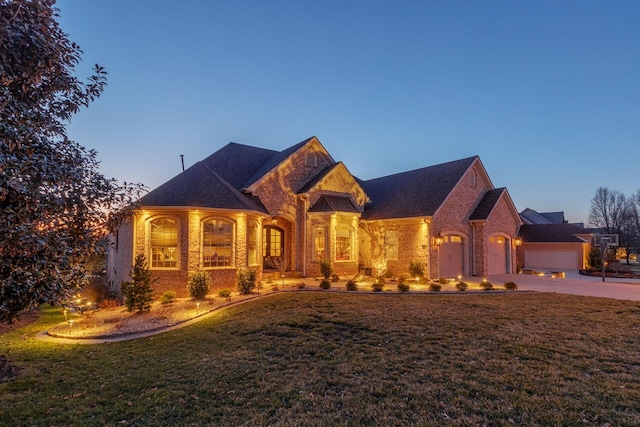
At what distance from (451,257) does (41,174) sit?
19454 millimetres

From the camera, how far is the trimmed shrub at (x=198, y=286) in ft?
41.1

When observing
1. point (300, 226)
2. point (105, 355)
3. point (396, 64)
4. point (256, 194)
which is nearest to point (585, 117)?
point (396, 64)

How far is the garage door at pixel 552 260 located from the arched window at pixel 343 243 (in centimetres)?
1966

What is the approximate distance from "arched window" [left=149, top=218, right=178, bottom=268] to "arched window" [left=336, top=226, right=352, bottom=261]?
8951mm

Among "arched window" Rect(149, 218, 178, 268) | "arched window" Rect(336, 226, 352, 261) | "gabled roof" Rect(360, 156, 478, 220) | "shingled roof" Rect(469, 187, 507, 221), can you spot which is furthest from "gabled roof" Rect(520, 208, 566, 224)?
"arched window" Rect(149, 218, 178, 268)

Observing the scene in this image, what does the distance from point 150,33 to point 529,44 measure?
18.8m

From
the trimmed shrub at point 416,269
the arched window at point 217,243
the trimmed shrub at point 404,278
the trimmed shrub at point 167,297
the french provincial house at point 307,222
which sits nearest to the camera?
the trimmed shrub at point 167,297

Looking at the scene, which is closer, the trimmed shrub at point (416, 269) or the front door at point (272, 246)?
the trimmed shrub at point (416, 269)

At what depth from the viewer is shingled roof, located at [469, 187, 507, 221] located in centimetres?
1952

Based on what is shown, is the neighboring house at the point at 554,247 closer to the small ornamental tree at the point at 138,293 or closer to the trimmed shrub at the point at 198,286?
the trimmed shrub at the point at 198,286

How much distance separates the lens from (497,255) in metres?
21.0

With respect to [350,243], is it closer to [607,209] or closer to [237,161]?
[237,161]

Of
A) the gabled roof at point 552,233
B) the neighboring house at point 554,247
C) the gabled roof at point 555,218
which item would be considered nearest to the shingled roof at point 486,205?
the neighboring house at point 554,247

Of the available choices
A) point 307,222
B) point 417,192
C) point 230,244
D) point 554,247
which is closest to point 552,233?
point 554,247
